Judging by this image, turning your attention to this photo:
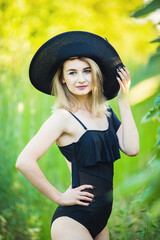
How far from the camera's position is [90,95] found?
2100 mm

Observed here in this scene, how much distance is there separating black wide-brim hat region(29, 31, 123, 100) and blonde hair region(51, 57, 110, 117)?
0.15ft

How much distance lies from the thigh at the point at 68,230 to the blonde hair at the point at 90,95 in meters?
0.66

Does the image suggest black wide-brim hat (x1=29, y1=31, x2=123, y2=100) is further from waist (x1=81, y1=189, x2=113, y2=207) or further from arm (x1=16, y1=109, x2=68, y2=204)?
waist (x1=81, y1=189, x2=113, y2=207)

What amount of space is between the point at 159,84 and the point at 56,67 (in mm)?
1550

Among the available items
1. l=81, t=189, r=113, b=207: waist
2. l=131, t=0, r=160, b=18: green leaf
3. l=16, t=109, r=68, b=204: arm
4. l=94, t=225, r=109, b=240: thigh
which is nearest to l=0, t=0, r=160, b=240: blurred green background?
l=94, t=225, r=109, b=240: thigh

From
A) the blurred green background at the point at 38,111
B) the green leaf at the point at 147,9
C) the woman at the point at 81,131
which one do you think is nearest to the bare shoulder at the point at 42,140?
the woman at the point at 81,131

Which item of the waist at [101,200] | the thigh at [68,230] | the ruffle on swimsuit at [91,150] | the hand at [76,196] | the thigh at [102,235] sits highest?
the ruffle on swimsuit at [91,150]

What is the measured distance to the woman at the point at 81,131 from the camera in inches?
69.4

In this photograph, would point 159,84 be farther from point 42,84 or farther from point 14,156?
point 14,156

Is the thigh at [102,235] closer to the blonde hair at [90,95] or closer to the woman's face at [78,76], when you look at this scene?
the blonde hair at [90,95]

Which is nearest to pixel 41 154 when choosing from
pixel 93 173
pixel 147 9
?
pixel 93 173

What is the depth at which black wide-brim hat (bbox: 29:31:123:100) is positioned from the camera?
6.23 ft

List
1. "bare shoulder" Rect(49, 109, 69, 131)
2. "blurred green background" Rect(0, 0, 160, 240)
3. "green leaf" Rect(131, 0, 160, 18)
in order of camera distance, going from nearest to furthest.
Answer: "green leaf" Rect(131, 0, 160, 18) < "bare shoulder" Rect(49, 109, 69, 131) < "blurred green background" Rect(0, 0, 160, 240)

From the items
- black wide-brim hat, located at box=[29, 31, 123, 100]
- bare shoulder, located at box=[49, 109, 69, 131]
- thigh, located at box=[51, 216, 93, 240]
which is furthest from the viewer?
black wide-brim hat, located at box=[29, 31, 123, 100]
